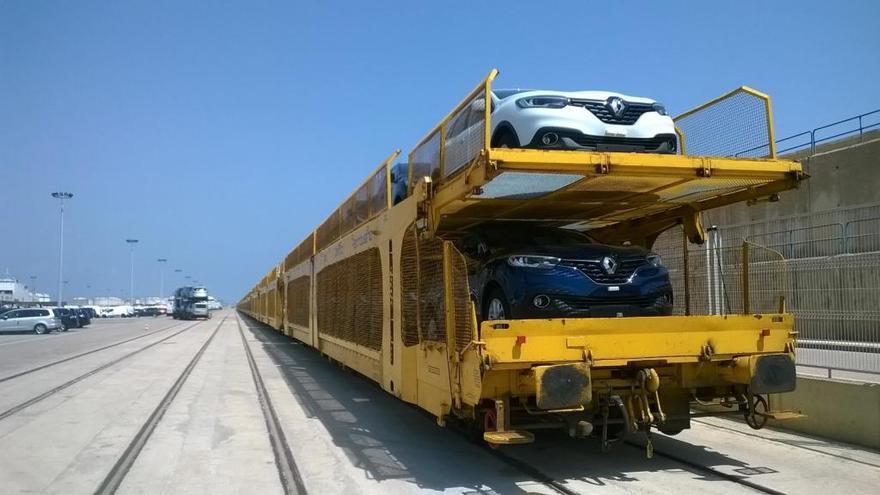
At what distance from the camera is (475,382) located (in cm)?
566

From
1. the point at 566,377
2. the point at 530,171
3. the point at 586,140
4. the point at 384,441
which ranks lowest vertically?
the point at 384,441

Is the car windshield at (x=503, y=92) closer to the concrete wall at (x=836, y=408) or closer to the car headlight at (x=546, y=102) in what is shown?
the car headlight at (x=546, y=102)

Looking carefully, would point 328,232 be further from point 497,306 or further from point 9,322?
point 9,322

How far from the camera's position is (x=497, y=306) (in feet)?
23.2

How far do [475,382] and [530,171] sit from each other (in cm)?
179

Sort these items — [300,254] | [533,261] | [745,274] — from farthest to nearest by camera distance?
[300,254]
[745,274]
[533,261]

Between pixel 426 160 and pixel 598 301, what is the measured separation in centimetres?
251

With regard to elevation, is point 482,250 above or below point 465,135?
below

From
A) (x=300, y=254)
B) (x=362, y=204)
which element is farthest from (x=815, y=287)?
(x=300, y=254)

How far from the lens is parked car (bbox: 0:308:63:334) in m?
41.1

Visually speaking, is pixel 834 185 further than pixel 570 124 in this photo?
Yes

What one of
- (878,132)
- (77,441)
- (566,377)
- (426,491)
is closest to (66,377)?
(77,441)

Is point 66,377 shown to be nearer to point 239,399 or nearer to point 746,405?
point 239,399

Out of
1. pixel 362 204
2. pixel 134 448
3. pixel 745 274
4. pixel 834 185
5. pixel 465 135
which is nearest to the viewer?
A: pixel 465 135
